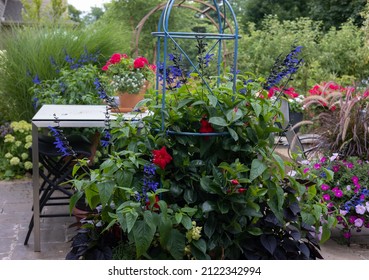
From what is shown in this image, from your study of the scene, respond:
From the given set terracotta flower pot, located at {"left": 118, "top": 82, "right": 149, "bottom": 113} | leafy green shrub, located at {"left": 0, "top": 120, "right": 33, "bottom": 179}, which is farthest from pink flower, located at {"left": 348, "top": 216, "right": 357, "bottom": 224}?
leafy green shrub, located at {"left": 0, "top": 120, "right": 33, "bottom": 179}

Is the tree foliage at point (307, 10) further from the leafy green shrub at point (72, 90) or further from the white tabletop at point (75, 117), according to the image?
the white tabletop at point (75, 117)

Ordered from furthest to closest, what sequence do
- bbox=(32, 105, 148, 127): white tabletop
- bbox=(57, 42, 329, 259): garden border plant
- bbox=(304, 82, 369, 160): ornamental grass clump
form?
bbox=(304, 82, 369, 160): ornamental grass clump < bbox=(32, 105, 148, 127): white tabletop < bbox=(57, 42, 329, 259): garden border plant

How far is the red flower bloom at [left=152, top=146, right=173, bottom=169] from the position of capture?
2.56 m

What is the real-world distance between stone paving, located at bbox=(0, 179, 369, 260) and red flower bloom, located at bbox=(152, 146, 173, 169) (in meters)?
1.19

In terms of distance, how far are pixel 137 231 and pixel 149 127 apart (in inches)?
23.0

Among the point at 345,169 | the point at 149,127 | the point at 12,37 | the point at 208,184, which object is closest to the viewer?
the point at 208,184

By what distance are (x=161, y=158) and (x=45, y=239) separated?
184 centimetres

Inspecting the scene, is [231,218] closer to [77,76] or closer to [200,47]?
[200,47]

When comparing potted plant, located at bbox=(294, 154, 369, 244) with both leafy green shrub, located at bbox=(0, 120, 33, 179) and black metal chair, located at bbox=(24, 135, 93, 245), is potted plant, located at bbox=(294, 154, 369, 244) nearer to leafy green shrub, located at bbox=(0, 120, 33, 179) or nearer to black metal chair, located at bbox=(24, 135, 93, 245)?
black metal chair, located at bbox=(24, 135, 93, 245)

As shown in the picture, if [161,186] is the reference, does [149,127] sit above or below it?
above

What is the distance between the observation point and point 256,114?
2572 mm

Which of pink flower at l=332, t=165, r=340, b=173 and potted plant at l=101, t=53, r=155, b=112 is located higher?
potted plant at l=101, t=53, r=155, b=112
